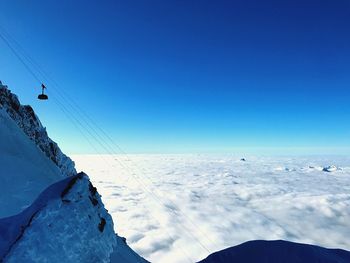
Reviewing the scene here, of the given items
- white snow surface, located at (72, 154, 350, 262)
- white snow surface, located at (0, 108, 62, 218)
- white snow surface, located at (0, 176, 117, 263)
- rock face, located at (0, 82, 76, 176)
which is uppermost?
rock face, located at (0, 82, 76, 176)

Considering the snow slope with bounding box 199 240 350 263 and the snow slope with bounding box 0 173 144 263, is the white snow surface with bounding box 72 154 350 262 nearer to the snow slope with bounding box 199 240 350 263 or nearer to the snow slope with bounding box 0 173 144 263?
the snow slope with bounding box 199 240 350 263

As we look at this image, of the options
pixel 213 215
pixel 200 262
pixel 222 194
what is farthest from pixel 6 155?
pixel 222 194

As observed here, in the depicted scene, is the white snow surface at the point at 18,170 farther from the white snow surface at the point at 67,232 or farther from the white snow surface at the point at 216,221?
the white snow surface at the point at 216,221

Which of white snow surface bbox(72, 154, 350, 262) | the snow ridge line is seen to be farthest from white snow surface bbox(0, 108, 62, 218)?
white snow surface bbox(72, 154, 350, 262)

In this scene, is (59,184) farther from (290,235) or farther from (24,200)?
(290,235)

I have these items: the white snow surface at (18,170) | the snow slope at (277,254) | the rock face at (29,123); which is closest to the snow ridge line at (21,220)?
the white snow surface at (18,170)

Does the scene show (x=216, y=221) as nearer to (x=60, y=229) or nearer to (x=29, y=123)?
(x=29, y=123)

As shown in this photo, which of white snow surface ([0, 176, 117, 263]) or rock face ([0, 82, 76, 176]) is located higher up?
rock face ([0, 82, 76, 176])
